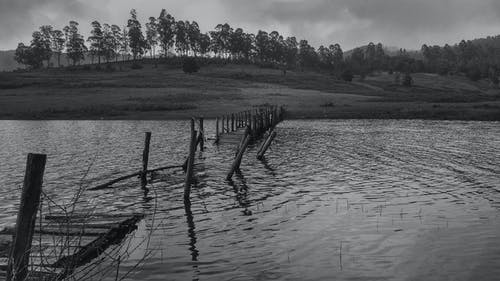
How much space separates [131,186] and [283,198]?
7951 mm

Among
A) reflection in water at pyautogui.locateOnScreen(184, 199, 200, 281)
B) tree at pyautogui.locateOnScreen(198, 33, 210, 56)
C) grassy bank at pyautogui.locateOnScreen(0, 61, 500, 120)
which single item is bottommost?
reflection in water at pyautogui.locateOnScreen(184, 199, 200, 281)

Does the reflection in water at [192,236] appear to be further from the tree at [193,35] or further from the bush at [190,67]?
the tree at [193,35]

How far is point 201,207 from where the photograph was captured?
19.0 meters

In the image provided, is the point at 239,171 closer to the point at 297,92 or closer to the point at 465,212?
the point at 465,212

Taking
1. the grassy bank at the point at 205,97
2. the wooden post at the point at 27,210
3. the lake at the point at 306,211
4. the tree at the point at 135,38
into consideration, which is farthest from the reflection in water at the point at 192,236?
the tree at the point at 135,38

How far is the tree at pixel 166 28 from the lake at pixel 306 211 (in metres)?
151

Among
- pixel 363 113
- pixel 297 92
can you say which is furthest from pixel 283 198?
pixel 297 92

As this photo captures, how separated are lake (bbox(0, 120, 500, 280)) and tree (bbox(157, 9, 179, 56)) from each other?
497 ft

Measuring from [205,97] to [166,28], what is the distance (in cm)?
9415

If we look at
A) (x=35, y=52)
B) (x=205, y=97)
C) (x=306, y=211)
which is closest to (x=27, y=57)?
(x=35, y=52)

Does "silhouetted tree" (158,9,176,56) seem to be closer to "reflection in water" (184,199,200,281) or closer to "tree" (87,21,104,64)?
"tree" (87,21,104,64)

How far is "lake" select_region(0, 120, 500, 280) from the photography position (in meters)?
12.5

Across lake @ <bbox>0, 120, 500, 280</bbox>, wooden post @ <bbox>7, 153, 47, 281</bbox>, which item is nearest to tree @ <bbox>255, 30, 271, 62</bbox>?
lake @ <bbox>0, 120, 500, 280</bbox>

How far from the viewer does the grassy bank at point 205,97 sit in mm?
80125
